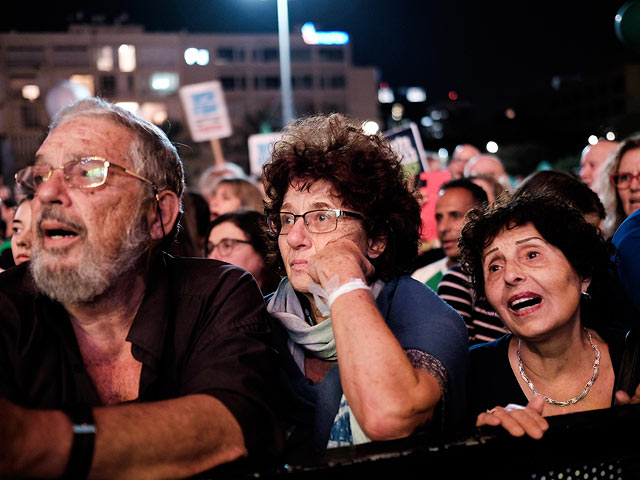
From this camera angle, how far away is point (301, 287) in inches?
98.9

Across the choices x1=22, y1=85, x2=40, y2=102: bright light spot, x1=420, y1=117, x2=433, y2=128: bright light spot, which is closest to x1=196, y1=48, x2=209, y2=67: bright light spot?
x1=22, y1=85, x2=40, y2=102: bright light spot

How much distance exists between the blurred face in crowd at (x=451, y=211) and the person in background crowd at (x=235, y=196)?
1935 millimetres

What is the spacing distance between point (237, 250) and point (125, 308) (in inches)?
99.9

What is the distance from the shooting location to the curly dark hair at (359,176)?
103 inches

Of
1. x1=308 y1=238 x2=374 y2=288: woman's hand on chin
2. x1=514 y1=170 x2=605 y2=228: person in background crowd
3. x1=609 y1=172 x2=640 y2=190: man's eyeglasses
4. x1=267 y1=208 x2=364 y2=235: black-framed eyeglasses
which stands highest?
x1=609 y1=172 x2=640 y2=190: man's eyeglasses

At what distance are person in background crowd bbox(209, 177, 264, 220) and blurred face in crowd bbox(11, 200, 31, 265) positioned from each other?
2.51m

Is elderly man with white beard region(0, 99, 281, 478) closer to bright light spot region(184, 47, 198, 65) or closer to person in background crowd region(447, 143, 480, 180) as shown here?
person in background crowd region(447, 143, 480, 180)

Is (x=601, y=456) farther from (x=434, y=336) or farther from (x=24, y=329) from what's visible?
(x=24, y=329)

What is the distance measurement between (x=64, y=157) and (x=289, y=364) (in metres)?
1.06

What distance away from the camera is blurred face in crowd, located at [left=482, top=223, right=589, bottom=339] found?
267 centimetres

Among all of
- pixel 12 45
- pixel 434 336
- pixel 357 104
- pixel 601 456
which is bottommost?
pixel 601 456

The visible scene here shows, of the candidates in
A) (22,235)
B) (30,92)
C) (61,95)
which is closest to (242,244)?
(22,235)

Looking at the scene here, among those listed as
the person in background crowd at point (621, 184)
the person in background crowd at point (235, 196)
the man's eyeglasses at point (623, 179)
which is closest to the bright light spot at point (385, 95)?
the person in background crowd at point (235, 196)

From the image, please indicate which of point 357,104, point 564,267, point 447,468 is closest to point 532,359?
point 564,267
